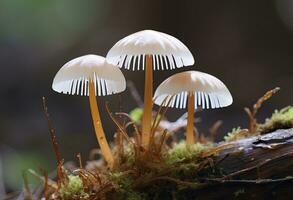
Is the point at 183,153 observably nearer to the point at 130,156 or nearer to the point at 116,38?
the point at 130,156

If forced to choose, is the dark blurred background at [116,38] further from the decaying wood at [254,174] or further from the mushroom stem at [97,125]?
the decaying wood at [254,174]

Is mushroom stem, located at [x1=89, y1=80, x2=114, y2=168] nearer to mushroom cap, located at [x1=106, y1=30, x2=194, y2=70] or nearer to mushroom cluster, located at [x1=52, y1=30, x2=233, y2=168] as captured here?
mushroom cluster, located at [x1=52, y1=30, x2=233, y2=168]

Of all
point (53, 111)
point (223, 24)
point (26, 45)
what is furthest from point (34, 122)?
point (223, 24)

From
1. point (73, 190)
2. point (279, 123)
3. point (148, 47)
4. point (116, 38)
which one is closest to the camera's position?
point (148, 47)

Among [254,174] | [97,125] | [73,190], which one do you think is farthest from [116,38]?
[254,174]

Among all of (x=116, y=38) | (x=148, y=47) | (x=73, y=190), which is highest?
(x=148, y=47)

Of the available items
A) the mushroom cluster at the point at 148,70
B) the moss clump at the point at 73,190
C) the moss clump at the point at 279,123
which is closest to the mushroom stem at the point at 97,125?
the mushroom cluster at the point at 148,70

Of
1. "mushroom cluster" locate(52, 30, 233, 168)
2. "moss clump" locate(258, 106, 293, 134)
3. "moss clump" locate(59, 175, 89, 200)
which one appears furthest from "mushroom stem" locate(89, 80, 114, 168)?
"moss clump" locate(258, 106, 293, 134)
